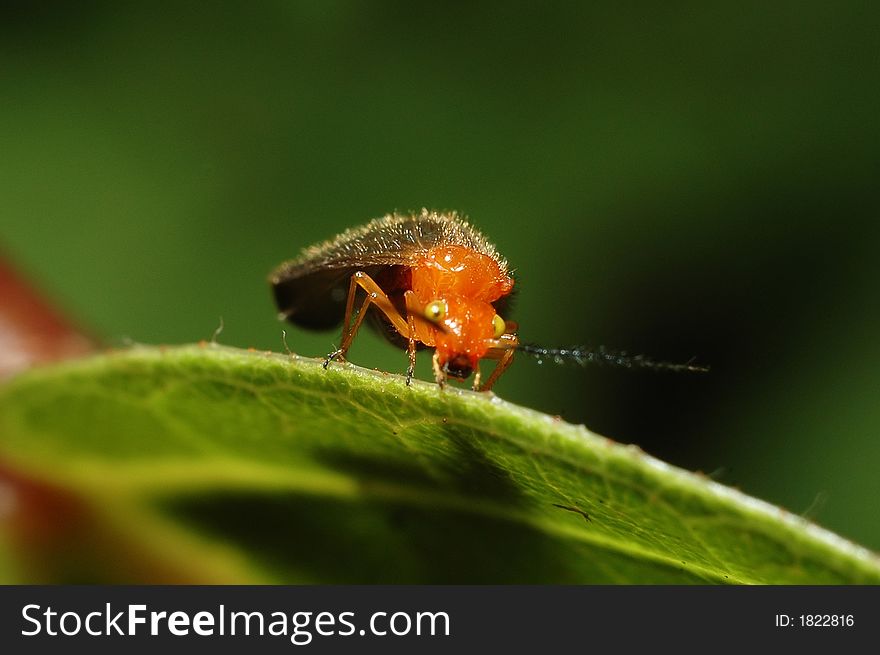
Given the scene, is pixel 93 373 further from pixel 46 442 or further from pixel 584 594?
pixel 584 594

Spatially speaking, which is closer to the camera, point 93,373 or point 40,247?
point 93,373

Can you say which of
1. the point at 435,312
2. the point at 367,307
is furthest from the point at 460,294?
the point at 367,307

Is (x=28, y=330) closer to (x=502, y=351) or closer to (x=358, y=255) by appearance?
(x=358, y=255)

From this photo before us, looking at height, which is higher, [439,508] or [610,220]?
[610,220]

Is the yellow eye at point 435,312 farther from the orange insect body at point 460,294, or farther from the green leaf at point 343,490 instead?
the green leaf at point 343,490

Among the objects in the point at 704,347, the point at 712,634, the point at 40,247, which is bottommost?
the point at 712,634

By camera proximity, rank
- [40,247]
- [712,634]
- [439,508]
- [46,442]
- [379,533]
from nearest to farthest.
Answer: [712,634] → [439,508] → [379,533] → [46,442] → [40,247]

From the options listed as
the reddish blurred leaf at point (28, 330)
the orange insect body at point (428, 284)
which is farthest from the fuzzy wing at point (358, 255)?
the reddish blurred leaf at point (28, 330)

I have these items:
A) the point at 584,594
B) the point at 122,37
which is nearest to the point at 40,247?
the point at 122,37
